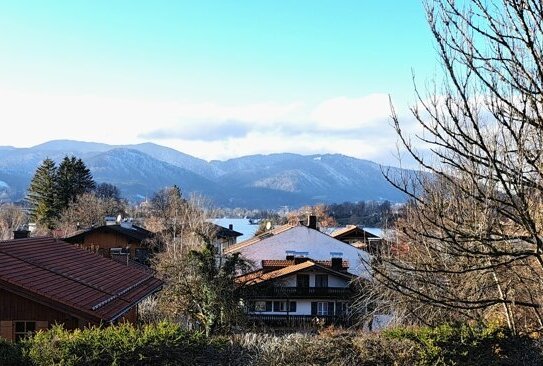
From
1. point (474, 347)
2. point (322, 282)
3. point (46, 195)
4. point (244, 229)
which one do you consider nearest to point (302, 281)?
point (322, 282)

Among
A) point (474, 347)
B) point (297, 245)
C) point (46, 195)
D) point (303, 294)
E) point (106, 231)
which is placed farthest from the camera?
point (46, 195)

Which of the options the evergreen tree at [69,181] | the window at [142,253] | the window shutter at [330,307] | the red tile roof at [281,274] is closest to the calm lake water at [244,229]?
the evergreen tree at [69,181]

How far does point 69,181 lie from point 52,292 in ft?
171

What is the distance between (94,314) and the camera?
45.2 feet

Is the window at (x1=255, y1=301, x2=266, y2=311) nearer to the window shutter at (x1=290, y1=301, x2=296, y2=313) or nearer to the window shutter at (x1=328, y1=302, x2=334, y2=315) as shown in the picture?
the window shutter at (x1=290, y1=301, x2=296, y2=313)

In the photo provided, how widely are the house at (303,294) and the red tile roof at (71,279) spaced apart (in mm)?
11004

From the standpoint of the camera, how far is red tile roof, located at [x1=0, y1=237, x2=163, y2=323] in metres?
13.9

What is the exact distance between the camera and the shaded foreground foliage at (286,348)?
9727mm

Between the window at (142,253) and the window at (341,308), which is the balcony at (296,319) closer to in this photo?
the window at (341,308)

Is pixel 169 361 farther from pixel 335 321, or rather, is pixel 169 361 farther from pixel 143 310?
pixel 335 321

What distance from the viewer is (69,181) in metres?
63.0

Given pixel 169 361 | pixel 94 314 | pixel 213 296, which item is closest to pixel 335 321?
pixel 213 296

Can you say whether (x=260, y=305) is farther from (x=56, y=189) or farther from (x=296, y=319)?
(x=56, y=189)

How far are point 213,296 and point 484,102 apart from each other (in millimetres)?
20402
